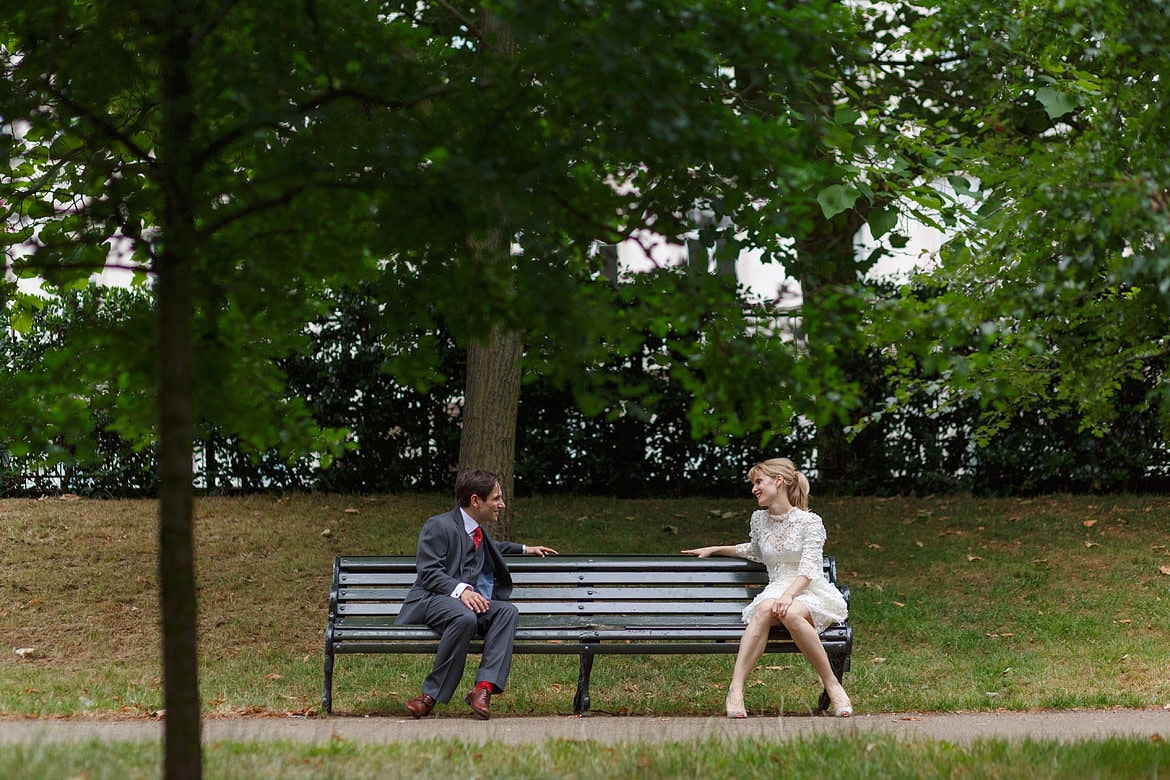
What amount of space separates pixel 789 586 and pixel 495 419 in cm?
339

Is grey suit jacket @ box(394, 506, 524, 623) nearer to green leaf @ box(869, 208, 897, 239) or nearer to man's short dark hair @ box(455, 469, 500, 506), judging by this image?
man's short dark hair @ box(455, 469, 500, 506)

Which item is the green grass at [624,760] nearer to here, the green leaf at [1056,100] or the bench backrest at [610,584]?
the bench backrest at [610,584]

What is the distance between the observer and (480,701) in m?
6.52

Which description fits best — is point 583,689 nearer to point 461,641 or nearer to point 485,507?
point 461,641

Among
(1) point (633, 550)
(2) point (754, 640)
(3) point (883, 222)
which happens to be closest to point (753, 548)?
(2) point (754, 640)

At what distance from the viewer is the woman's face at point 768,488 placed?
7.19 m

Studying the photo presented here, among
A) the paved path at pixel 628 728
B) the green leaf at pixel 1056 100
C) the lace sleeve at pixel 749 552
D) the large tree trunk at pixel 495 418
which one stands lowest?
the paved path at pixel 628 728

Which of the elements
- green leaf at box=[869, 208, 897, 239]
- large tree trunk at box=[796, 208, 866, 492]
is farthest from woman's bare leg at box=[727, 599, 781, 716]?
large tree trunk at box=[796, 208, 866, 492]

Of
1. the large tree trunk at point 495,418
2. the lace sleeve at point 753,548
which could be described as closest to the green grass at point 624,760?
the lace sleeve at point 753,548

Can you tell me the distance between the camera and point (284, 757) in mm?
5102

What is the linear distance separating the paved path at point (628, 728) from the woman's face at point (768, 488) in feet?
4.06

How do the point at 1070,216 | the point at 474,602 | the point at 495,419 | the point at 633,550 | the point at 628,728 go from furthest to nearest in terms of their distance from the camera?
the point at 633,550, the point at 495,419, the point at 474,602, the point at 628,728, the point at 1070,216

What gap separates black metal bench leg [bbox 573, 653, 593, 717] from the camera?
22.9 ft

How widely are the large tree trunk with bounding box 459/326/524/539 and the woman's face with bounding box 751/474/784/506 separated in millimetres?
2949
